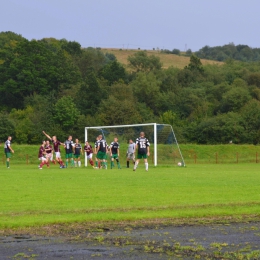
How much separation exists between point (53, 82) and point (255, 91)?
34827 millimetres

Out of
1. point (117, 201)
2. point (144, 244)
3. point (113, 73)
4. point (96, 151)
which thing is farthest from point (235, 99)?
point (144, 244)

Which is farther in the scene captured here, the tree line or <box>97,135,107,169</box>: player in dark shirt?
the tree line

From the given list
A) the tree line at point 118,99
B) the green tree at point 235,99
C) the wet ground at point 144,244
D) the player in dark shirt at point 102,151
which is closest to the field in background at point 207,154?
the tree line at point 118,99

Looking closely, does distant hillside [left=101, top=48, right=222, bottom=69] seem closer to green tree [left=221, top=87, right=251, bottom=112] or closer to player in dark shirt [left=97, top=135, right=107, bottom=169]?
green tree [left=221, top=87, right=251, bottom=112]

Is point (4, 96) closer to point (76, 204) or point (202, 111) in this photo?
point (202, 111)

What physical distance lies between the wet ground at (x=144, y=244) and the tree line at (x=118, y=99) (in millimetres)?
73772

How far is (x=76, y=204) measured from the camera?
1630 centimetres

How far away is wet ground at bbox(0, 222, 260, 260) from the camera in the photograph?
9875mm

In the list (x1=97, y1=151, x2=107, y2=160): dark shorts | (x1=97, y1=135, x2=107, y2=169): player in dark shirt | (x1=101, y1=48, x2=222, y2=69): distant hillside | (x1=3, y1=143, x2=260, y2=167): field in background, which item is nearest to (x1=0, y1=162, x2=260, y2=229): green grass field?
(x1=97, y1=135, x2=107, y2=169): player in dark shirt

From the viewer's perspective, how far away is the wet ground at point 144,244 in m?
9.88

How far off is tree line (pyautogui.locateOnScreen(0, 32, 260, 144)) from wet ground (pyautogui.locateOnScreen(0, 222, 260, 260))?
7377 cm

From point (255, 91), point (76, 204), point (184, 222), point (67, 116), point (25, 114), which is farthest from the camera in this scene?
point (255, 91)

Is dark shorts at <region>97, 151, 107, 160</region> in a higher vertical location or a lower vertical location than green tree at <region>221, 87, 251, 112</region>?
lower

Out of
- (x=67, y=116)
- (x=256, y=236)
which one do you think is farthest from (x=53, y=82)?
(x=256, y=236)
